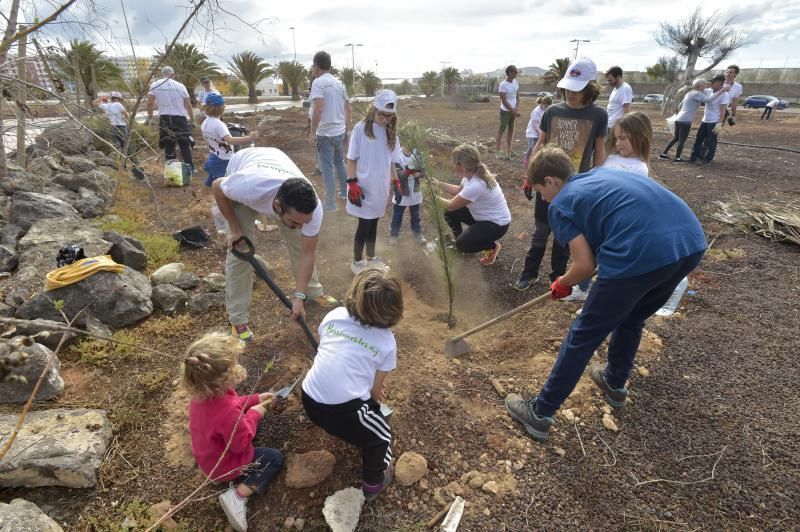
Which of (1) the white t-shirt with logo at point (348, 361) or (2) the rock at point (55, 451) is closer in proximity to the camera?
(1) the white t-shirt with logo at point (348, 361)

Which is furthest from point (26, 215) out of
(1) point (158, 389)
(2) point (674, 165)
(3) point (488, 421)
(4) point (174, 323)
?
(2) point (674, 165)

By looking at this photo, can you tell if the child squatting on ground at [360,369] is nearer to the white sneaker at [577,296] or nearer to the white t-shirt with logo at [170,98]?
the white sneaker at [577,296]

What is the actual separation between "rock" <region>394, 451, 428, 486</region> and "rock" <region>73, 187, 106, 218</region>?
5615mm

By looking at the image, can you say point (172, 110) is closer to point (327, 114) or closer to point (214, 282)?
point (327, 114)

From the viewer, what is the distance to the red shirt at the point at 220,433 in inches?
76.3

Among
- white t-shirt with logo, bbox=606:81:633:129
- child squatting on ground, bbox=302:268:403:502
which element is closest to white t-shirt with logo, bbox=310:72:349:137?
child squatting on ground, bbox=302:268:403:502

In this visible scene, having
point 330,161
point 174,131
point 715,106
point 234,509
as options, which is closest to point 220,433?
point 234,509

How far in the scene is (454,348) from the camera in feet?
10.6

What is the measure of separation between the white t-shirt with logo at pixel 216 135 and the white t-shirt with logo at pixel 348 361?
3827mm

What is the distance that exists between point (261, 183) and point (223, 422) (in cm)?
149

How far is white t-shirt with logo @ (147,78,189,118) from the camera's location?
6598 millimetres

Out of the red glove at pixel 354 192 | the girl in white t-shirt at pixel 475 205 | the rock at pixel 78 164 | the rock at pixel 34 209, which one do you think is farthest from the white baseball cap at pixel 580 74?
the rock at pixel 78 164

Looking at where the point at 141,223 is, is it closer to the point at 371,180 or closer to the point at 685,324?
the point at 371,180

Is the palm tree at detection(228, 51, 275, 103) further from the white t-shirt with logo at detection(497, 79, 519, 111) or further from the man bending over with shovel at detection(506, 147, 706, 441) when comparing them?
the man bending over with shovel at detection(506, 147, 706, 441)
